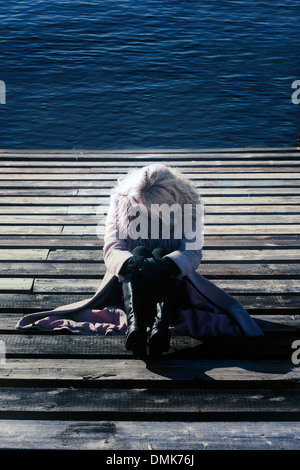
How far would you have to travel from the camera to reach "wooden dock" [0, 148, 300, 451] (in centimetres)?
295

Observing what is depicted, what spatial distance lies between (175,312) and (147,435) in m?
1.06

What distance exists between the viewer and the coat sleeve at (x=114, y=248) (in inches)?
142

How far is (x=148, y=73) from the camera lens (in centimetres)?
1443

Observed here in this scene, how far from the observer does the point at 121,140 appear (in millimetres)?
11812

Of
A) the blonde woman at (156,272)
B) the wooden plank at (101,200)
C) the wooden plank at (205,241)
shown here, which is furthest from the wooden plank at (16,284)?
the wooden plank at (101,200)

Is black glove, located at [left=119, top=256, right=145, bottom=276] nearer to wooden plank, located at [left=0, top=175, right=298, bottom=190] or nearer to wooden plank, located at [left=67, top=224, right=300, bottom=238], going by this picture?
wooden plank, located at [left=67, top=224, right=300, bottom=238]

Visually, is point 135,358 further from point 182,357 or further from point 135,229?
point 135,229

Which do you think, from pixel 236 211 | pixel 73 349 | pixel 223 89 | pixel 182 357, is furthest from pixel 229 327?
pixel 223 89
